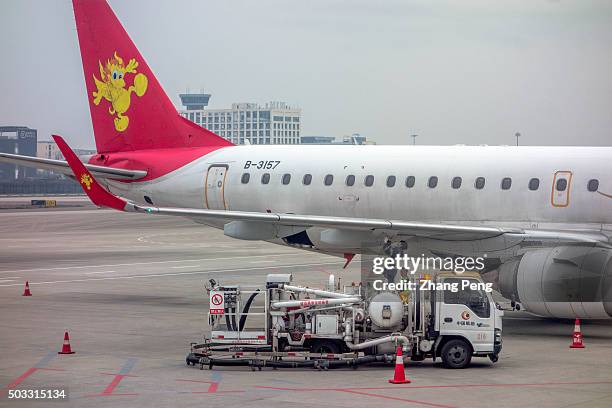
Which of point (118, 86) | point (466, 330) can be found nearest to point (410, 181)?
point (466, 330)

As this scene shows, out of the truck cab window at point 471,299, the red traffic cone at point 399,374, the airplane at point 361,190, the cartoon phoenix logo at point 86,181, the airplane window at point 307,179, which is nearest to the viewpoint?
the red traffic cone at point 399,374

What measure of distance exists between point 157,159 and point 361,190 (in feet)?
25.0

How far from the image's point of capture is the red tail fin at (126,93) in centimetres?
3828

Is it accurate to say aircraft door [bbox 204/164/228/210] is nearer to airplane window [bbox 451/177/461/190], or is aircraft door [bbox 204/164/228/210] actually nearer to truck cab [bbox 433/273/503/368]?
airplane window [bbox 451/177/461/190]

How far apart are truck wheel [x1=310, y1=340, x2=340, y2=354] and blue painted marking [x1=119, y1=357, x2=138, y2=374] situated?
3.69m

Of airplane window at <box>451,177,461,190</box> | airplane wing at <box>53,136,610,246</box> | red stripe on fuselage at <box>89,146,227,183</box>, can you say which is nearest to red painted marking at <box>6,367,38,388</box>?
airplane wing at <box>53,136,610,246</box>

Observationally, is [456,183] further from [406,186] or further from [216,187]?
[216,187]

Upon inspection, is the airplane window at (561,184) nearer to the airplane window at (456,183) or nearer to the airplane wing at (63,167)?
the airplane window at (456,183)

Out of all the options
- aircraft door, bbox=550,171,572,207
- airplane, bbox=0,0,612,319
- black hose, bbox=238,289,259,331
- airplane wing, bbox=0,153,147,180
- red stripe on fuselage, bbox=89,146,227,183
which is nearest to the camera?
black hose, bbox=238,289,259,331

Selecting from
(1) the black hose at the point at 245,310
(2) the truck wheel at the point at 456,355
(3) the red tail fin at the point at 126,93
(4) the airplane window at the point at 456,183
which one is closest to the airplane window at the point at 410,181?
(4) the airplane window at the point at 456,183

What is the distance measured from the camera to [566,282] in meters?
27.5

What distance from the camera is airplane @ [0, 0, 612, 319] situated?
2853 cm

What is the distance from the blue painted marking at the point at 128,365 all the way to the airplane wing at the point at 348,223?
5.05 m

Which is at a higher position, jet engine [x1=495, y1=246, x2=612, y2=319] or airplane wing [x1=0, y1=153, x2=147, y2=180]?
airplane wing [x1=0, y1=153, x2=147, y2=180]
